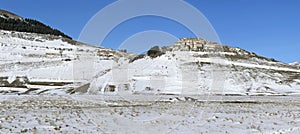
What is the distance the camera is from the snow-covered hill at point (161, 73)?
7325 cm

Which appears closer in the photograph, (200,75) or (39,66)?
(200,75)

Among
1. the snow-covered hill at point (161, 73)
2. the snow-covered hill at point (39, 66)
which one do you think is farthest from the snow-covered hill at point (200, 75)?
the snow-covered hill at point (39, 66)

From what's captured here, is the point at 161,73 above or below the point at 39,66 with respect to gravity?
below

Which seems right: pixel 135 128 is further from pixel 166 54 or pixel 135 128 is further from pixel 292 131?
pixel 166 54

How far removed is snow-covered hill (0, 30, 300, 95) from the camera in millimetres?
73250

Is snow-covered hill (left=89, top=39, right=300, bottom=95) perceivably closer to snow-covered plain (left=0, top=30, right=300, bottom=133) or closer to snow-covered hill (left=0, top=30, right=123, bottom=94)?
snow-covered plain (left=0, top=30, right=300, bottom=133)

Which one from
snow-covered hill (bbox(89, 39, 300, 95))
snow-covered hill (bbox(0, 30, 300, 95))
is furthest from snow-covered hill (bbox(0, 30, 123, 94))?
snow-covered hill (bbox(89, 39, 300, 95))

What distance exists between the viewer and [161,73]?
8706cm

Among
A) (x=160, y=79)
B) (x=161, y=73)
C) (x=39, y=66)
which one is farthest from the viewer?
(x=39, y=66)

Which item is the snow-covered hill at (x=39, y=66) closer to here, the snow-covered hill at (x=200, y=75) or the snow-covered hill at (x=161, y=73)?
the snow-covered hill at (x=161, y=73)

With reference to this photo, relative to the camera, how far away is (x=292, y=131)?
19.6 m

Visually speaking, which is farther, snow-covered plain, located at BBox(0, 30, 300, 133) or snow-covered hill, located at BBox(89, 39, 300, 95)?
snow-covered hill, located at BBox(89, 39, 300, 95)

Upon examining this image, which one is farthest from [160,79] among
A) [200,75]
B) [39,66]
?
[39,66]

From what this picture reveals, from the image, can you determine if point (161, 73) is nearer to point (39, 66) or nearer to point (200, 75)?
point (200, 75)
